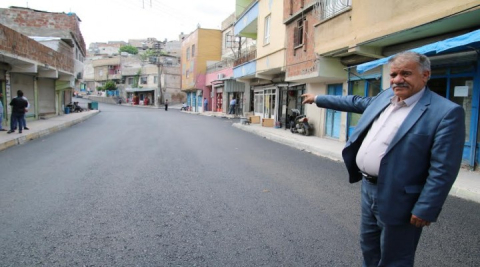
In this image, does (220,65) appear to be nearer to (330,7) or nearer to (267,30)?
(267,30)

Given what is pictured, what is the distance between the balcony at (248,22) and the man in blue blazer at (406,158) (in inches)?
848

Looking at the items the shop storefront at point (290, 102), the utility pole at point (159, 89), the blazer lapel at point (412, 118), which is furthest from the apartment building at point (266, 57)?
the utility pole at point (159, 89)

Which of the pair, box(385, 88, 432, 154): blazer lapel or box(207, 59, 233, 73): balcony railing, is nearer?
box(385, 88, 432, 154): blazer lapel

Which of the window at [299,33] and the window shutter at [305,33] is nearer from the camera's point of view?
the window shutter at [305,33]

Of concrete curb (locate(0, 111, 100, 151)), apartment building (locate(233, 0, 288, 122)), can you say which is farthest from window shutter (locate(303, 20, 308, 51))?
concrete curb (locate(0, 111, 100, 151))

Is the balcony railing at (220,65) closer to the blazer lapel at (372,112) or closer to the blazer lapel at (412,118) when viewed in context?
the blazer lapel at (372,112)

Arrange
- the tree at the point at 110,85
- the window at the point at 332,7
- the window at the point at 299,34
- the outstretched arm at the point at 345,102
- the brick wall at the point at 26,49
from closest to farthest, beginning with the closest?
the outstretched arm at the point at 345,102
the window at the point at 332,7
the brick wall at the point at 26,49
the window at the point at 299,34
the tree at the point at 110,85

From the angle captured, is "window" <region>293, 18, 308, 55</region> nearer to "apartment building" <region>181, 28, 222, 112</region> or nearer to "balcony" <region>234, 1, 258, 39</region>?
"balcony" <region>234, 1, 258, 39</region>

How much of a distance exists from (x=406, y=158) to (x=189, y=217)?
3.06 metres

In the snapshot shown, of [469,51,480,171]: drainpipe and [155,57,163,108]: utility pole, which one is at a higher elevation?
[155,57,163,108]: utility pole

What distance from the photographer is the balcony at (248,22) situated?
22969mm

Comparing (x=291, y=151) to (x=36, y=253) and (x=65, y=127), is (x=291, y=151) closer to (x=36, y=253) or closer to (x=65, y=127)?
(x=36, y=253)

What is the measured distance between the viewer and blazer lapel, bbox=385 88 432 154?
218cm

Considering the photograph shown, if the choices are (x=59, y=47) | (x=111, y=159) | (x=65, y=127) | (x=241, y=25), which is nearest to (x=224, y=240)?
(x=111, y=159)
